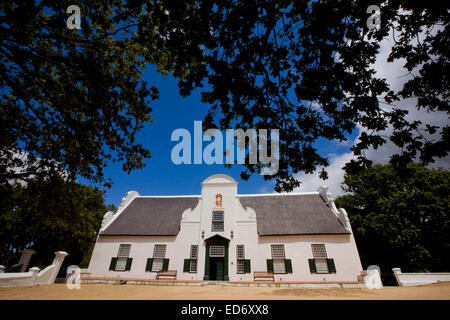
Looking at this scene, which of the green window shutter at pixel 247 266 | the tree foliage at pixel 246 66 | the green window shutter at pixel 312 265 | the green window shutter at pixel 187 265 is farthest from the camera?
the green window shutter at pixel 187 265

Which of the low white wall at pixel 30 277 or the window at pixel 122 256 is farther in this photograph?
the window at pixel 122 256

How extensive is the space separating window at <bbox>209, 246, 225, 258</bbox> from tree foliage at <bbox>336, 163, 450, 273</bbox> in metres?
16.4

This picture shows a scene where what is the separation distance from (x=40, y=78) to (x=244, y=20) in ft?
24.0

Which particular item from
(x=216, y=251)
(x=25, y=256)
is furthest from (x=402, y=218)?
(x=25, y=256)

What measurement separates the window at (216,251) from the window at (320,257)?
7.70m

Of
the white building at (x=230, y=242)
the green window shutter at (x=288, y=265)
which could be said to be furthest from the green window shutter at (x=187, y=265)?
the green window shutter at (x=288, y=265)

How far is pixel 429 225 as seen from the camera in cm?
2106

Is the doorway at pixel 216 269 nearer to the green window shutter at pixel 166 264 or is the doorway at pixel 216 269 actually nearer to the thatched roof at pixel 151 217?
the green window shutter at pixel 166 264

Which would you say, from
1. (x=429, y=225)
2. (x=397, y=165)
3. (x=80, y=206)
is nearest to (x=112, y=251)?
(x=80, y=206)

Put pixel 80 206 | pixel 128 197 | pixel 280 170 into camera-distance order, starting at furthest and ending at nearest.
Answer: pixel 128 197 < pixel 80 206 < pixel 280 170

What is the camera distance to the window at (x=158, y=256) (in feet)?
59.0

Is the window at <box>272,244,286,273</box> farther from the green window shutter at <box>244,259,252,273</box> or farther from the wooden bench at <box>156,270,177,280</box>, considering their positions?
the wooden bench at <box>156,270,177,280</box>
